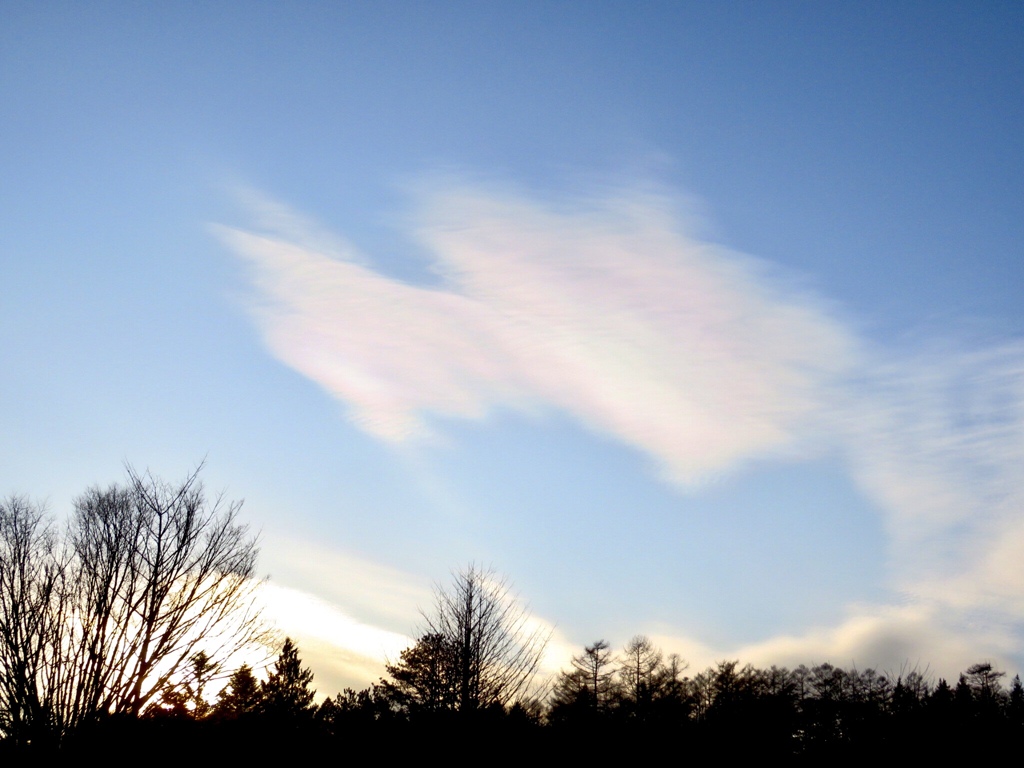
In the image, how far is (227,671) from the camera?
1808 cm

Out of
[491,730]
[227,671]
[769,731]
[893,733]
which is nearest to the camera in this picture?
[227,671]

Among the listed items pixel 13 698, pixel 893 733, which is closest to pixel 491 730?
pixel 13 698

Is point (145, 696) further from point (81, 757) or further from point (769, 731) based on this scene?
point (769, 731)

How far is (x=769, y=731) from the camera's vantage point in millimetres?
27562

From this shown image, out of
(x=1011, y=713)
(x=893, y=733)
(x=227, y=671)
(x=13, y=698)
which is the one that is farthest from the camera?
(x=1011, y=713)

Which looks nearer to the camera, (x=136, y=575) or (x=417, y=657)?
(x=136, y=575)

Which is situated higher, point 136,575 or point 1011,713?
point 1011,713

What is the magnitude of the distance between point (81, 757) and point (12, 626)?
3295 mm

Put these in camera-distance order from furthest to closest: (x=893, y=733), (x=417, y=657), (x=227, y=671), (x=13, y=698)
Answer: (x=893, y=733) < (x=417, y=657) < (x=227, y=671) < (x=13, y=698)

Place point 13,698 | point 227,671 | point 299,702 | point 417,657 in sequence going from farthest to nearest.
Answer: point 299,702 → point 417,657 → point 227,671 → point 13,698

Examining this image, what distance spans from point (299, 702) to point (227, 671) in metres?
37.7

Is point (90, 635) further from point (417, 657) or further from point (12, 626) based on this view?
point (417, 657)

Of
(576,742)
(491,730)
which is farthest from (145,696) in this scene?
(576,742)

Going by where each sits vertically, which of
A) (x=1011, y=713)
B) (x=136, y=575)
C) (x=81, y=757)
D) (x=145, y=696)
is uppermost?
(x=1011, y=713)
